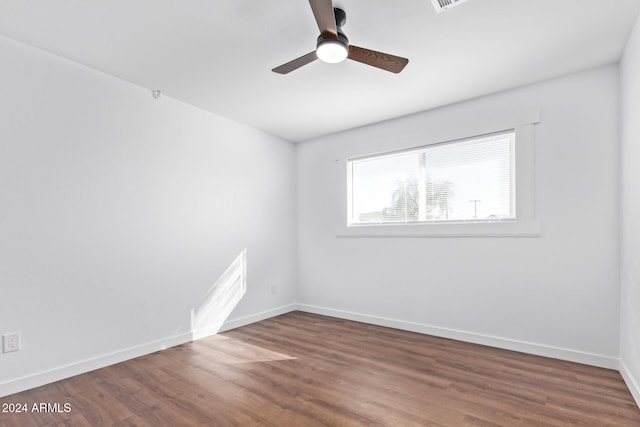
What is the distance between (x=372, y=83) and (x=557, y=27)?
133cm

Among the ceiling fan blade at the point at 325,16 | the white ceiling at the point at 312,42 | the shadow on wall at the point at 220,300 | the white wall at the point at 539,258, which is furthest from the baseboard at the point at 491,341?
the ceiling fan blade at the point at 325,16

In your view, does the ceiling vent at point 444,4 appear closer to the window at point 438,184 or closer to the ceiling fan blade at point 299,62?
the ceiling fan blade at point 299,62

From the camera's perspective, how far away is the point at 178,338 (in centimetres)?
320

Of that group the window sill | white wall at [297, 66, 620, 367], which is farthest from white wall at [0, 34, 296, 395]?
white wall at [297, 66, 620, 367]

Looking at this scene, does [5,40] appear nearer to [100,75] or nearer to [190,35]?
[100,75]

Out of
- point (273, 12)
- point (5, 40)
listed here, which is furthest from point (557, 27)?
point (5, 40)

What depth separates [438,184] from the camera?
3.57m

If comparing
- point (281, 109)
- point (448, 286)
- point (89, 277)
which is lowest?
point (448, 286)

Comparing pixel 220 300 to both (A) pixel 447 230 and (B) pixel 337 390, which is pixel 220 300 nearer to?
(B) pixel 337 390

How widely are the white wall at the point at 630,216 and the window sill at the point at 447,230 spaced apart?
2.10 feet

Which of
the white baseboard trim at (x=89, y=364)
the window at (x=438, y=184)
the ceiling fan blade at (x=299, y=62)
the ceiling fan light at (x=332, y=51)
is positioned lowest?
the white baseboard trim at (x=89, y=364)

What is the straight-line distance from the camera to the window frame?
294cm

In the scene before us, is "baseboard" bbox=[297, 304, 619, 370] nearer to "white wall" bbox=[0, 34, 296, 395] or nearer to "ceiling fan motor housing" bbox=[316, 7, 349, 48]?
"white wall" bbox=[0, 34, 296, 395]

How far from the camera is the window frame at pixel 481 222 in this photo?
9.65ft
